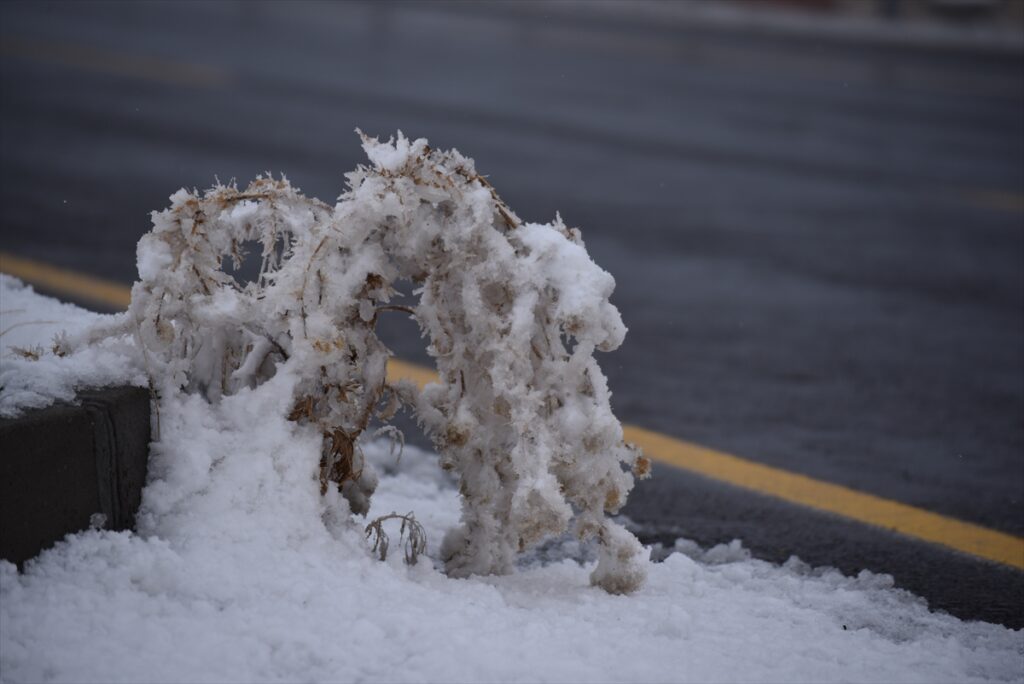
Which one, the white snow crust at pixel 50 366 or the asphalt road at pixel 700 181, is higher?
the asphalt road at pixel 700 181

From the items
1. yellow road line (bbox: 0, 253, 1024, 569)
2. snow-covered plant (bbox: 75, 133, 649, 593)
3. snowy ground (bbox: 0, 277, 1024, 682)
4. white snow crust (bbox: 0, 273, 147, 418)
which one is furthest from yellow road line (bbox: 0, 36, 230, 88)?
snowy ground (bbox: 0, 277, 1024, 682)

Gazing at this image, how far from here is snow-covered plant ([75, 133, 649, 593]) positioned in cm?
255

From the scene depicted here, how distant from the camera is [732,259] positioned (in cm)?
683

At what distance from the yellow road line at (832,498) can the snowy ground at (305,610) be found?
63 cm

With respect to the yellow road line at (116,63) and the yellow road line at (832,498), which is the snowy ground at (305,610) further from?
the yellow road line at (116,63)

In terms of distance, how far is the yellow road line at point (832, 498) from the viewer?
137 inches

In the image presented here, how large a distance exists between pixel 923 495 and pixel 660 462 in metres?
0.69

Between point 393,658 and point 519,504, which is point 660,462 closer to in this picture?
point 519,504

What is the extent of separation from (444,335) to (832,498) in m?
1.51

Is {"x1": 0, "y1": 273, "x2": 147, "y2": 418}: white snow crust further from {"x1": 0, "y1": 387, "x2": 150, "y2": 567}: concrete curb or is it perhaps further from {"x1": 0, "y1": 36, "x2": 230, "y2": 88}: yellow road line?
{"x1": 0, "y1": 36, "x2": 230, "y2": 88}: yellow road line

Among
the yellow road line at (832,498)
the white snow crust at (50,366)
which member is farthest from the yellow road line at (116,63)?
the white snow crust at (50,366)

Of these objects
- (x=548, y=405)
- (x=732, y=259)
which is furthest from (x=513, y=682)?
(x=732, y=259)

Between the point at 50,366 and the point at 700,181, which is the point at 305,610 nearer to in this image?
the point at 50,366

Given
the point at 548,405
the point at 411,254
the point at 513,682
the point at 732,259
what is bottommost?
the point at 513,682
